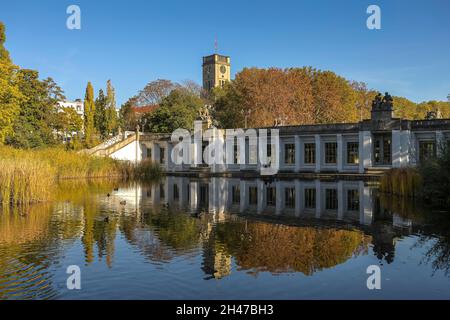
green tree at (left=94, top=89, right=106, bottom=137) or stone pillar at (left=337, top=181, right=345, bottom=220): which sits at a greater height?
green tree at (left=94, top=89, right=106, bottom=137)

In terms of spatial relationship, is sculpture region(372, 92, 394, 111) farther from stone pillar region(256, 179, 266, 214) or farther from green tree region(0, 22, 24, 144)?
green tree region(0, 22, 24, 144)

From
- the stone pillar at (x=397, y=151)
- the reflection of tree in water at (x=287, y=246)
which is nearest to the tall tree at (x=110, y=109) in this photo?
the stone pillar at (x=397, y=151)

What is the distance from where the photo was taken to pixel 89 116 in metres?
52.0

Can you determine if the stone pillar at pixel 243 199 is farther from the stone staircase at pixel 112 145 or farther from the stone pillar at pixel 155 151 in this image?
the stone pillar at pixel 155 151

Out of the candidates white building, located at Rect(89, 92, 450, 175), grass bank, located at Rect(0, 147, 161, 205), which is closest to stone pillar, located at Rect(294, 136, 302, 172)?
white building, located at Rect(89, 92, 450, 175)

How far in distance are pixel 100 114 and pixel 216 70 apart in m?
66.1

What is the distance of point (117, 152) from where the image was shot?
46750 millimetres

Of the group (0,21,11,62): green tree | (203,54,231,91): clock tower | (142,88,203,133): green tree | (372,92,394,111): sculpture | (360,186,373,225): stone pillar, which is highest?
(203,54,231,91): clock tower

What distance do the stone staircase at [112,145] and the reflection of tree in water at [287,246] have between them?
32961mm

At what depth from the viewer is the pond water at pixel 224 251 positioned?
7.62 metres

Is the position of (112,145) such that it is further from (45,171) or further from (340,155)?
(45,171)

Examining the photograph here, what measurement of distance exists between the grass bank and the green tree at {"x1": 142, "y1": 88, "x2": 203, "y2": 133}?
53.6 feet

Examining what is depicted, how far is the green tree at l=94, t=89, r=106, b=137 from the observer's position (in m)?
57.5

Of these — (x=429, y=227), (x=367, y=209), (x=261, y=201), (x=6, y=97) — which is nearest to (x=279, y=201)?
(x=261, y=201)
